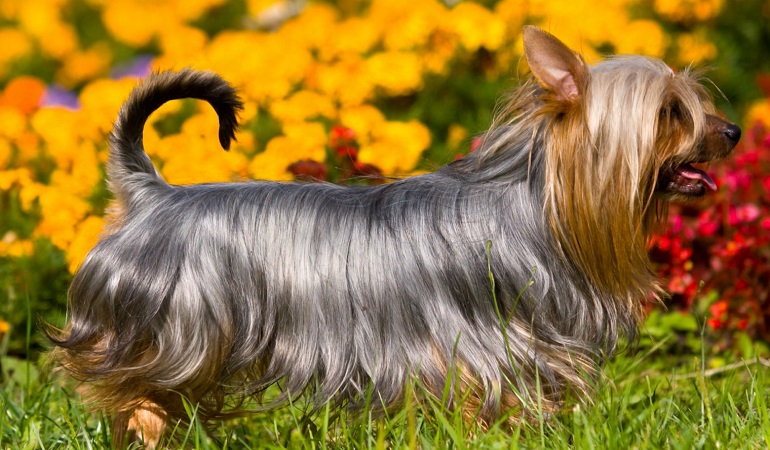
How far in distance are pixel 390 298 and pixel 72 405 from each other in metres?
1.26

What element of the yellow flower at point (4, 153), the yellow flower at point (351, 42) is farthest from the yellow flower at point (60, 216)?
A: the yellow flower at point (351, 42)

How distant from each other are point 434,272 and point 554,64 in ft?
2.36

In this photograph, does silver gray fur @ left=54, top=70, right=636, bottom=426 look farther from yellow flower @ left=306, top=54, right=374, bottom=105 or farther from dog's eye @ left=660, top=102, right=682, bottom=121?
yellow flower @ left=306, top=54, right=374, bottom=105

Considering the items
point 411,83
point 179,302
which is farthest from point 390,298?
point 411,83

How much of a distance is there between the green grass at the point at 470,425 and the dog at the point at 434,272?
95mm

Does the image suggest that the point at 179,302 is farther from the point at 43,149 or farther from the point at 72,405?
the point at 43,149

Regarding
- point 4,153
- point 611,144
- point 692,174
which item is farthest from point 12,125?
point 692,174

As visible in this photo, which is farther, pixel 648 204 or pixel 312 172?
pixel 312 172

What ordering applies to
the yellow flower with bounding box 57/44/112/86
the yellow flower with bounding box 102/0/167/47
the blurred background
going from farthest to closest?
the yellow flower with bounding box 102/0/167/47 < the yellow flower with bounding box 57/44/112/86 < the blurred background

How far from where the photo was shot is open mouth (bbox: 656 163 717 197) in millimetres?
3104

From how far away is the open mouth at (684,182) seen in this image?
310cm

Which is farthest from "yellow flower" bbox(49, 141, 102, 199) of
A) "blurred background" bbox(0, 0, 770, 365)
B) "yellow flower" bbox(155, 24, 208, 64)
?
"yellow flower" bbox(155, 24, 208, 64)

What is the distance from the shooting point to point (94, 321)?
3137 mm

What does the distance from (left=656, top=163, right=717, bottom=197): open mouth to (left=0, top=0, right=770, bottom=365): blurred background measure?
656 millimetres
